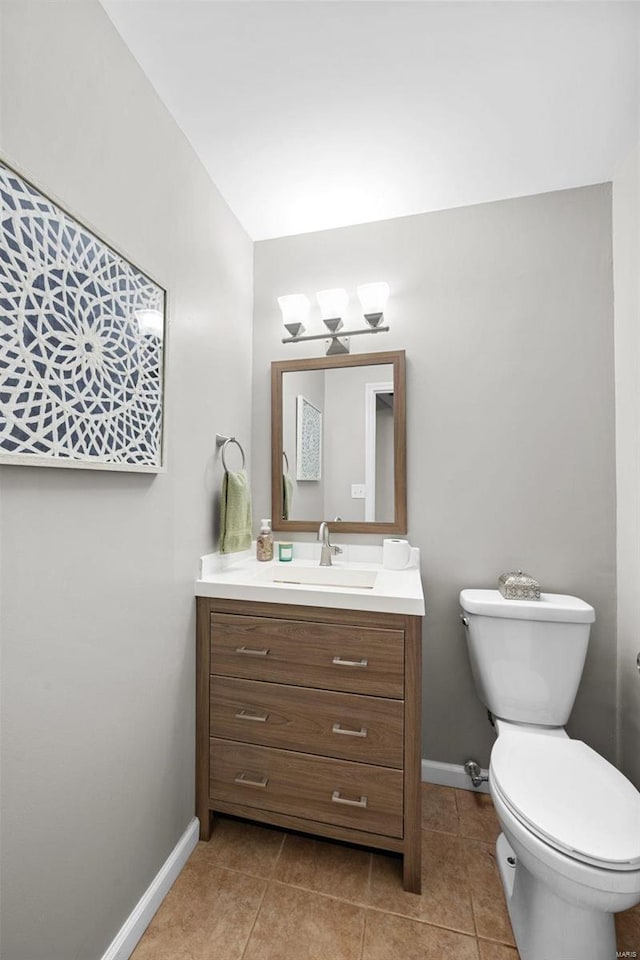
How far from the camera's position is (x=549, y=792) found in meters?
1.13

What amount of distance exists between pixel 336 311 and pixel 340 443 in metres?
0.60

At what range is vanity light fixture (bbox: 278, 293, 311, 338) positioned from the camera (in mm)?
1987

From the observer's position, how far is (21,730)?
865 mm

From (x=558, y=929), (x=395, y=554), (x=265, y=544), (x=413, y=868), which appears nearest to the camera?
(x=558, y=929)

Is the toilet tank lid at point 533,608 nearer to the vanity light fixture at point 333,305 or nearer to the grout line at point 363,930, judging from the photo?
the grout line at point 363,930

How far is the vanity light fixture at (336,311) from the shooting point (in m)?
1.88

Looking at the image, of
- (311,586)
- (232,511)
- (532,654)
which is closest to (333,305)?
(232,511)

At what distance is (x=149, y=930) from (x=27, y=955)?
48 cm

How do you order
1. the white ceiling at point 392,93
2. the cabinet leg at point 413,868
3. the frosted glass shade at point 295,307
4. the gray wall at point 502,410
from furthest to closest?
the frosted glass shade at point 295,307 → the gray wall at point 502,410 → the cabinet leg at point 413,868 → the white ceiling at point 392,93

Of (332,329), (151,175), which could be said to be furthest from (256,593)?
(151,175)

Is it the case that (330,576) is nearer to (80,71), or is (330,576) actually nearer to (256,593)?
(256,593)

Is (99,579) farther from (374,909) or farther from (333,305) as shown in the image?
(333,305)

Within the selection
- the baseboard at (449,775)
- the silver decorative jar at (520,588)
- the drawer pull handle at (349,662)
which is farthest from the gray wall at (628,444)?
the drawer pull handle at (349,662)

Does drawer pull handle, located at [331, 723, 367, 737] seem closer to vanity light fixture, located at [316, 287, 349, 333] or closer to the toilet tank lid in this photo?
the toilet tank lid
